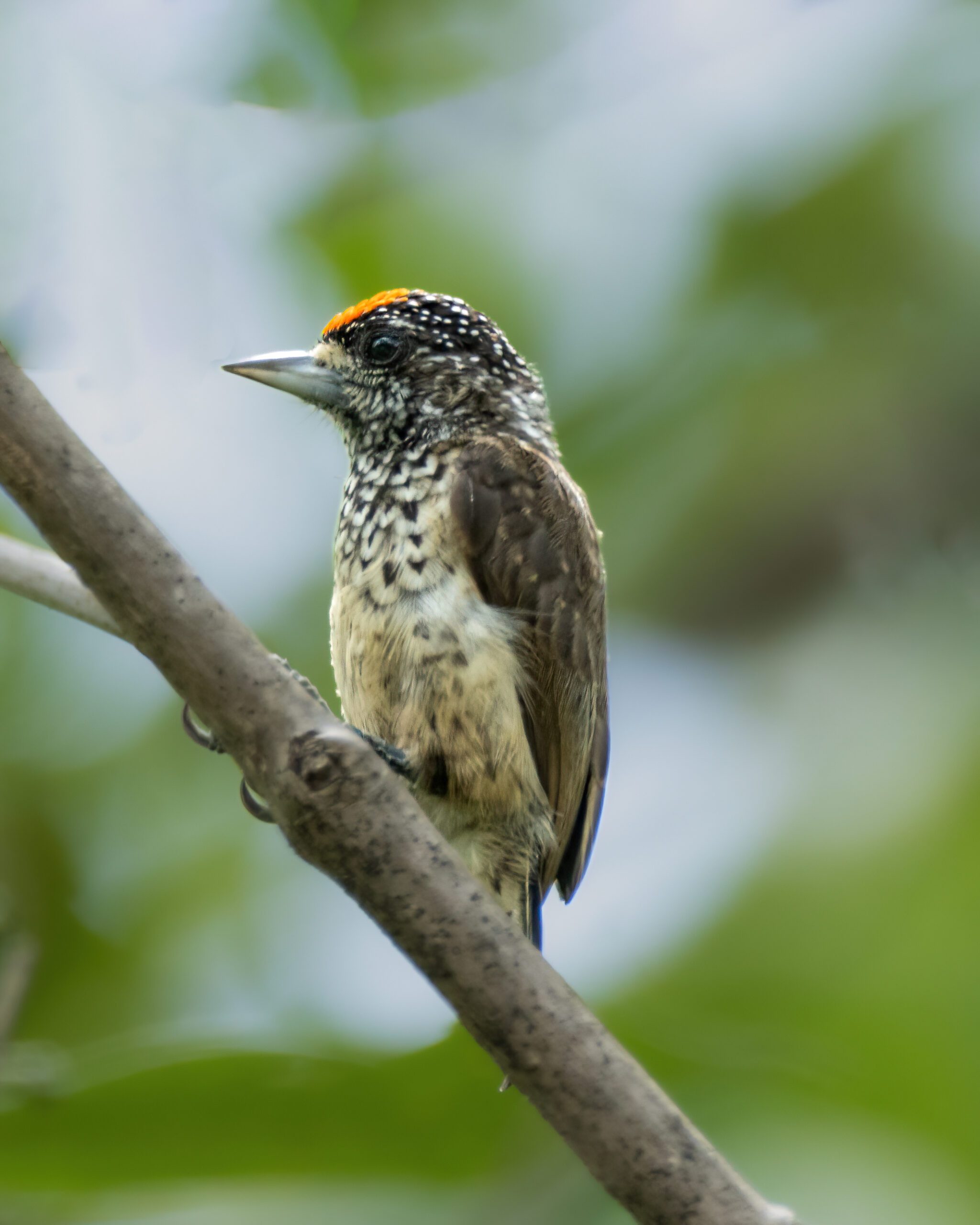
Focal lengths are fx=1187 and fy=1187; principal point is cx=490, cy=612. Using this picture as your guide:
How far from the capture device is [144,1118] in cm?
335

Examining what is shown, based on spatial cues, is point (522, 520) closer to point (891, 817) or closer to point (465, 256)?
point (891, 817)

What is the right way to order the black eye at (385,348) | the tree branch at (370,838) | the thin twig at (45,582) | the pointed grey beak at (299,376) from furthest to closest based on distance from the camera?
the black eye at (385,348)
the pointed grey beak at (299,376)
the thin twig at (45,582)
the tree branch at (370,838)

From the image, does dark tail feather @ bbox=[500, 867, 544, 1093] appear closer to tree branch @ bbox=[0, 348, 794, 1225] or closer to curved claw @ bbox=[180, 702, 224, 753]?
curved claw @ bbox=[180, 702, 224, 753]

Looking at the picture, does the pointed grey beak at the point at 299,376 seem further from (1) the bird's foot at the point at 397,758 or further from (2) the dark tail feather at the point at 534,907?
(2) the dark tail feather at the point at 534,907

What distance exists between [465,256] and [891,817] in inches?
98.4

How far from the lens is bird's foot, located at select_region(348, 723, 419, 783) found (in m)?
2.54

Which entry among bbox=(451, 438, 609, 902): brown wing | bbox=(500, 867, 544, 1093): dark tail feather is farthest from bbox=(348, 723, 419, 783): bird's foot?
bbox=(500, 867, 544, 1093): dark tail feather

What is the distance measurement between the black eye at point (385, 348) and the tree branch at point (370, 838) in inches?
72.4

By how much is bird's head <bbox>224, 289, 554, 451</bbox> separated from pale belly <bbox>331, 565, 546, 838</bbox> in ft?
1.95

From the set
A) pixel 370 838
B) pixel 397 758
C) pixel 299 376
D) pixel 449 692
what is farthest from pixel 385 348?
pixel 370 838

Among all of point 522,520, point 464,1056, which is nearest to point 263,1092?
point 464,1056

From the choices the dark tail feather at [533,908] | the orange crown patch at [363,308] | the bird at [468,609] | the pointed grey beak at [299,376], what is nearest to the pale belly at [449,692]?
the bird at [468,609]

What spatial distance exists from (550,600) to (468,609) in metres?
0.25

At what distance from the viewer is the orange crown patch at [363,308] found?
11.0 ft
